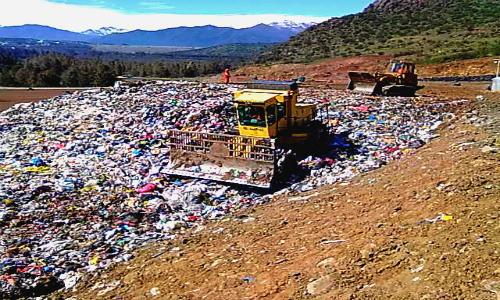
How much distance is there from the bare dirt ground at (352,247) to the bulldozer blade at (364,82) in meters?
8.97

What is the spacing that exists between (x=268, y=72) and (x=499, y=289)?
29734 mm

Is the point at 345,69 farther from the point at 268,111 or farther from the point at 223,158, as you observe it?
the point at 223,158

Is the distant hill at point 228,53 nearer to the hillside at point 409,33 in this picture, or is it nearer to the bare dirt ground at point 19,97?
the hillside at point 409,33

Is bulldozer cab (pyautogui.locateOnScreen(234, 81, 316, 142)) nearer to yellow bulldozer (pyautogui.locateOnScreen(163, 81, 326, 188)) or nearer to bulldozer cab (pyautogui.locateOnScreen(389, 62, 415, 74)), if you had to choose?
yellow bulldozer (pyautogui.locateOnScreen(163, 81, 326, 188))

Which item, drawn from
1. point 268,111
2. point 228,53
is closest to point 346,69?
A: point 268,111

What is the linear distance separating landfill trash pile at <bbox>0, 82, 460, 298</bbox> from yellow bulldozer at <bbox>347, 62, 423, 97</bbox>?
99 cm

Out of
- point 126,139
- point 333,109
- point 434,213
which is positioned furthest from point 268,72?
point 434,213

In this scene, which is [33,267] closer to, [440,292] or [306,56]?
[440,292]

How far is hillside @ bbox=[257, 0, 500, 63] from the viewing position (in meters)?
32.8

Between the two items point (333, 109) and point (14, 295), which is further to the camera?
point (333, 109)

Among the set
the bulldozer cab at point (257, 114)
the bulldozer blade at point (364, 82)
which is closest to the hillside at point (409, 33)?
the bulldozer blade at point (364, 82)

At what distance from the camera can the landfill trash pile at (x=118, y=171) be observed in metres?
6.73

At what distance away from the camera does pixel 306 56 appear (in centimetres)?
4284

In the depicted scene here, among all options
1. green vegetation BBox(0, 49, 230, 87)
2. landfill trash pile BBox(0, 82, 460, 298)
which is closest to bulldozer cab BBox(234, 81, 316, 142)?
landfill trash pile BBox(0, 82, 460, 298)
